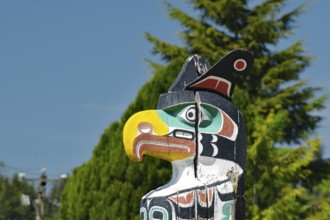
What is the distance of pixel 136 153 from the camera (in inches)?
283

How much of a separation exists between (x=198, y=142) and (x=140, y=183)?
642 cm

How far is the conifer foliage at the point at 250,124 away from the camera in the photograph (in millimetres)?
13727

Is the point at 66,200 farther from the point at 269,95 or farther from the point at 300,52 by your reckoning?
the point at 300,52

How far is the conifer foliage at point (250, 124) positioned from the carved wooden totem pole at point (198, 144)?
616cm

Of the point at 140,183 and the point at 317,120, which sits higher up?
the point at 317,120

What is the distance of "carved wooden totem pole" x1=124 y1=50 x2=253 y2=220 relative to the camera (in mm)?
7082

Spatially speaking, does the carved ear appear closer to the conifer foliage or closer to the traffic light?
the conifer foliage

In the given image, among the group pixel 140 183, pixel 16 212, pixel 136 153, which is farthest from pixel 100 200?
pixel 16 212

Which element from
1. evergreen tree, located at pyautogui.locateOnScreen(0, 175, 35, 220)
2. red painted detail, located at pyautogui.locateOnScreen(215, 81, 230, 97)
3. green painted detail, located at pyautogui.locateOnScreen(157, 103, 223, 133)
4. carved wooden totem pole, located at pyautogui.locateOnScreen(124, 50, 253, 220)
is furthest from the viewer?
evergreen tree, located at pyautogui.locateOnScreen(0, 175, 35, 220)

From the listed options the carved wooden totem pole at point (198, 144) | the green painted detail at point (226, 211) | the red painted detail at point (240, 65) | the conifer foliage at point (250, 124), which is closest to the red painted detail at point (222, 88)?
the carved wooden totem pole at point (198, 144)

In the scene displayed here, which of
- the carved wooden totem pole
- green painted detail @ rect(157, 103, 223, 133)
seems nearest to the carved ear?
the carved wooden totem pole

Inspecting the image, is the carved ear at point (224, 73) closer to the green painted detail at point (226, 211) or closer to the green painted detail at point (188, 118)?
the green painted detail at point (188, 118)

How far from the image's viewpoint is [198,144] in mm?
7234

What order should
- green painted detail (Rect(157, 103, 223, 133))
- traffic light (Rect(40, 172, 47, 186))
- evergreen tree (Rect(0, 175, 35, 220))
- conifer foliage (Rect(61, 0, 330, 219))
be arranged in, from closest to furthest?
1. green painted detail (Rect(157, 103, 223, 133))
2. conifer foliage (Rect(61, 0, 330, 219))
3. traffic light (Rect(40, 172, 47, 186))
4. evergreen tree (Rect(0, 175, 35, 220))
